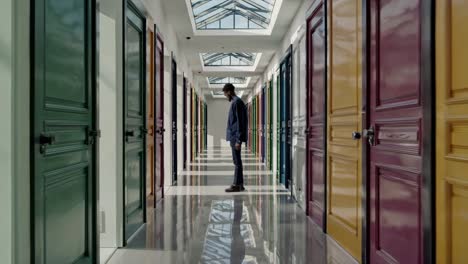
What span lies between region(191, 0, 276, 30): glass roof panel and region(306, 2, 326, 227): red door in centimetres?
293

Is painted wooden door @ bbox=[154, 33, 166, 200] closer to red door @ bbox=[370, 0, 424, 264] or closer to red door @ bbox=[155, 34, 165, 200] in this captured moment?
red door @ bbox=[155, 34, 165, 200]

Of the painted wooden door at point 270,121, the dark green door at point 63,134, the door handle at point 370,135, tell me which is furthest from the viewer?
the painted wooden door at point 270,121

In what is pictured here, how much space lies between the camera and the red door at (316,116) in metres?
4.77

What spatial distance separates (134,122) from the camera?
4473 millimetres

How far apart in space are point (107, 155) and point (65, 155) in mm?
1299

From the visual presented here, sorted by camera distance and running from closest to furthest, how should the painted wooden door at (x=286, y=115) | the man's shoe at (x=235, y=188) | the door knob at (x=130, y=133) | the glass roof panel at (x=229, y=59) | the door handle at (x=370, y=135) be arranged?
1. the door handle at (x=370, y=135)
2. the door knob at (x=130, y=133)
3. the man's shoe at (x=235, y=188)
4. the painted wooden door at (x=286, y=115)
5. the glass roof panel at (x=229, y=59)

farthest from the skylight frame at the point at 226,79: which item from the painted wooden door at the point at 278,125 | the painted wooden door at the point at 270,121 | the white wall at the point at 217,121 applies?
the painted wooden door at the point at 278,125

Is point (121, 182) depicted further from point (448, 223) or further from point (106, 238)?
point (448, 223)

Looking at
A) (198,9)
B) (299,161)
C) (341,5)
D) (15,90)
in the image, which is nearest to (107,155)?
(15,90)

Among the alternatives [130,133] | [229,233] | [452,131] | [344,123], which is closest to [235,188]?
[229,233]

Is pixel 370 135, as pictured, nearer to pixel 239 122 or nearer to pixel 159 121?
pixel 159 121

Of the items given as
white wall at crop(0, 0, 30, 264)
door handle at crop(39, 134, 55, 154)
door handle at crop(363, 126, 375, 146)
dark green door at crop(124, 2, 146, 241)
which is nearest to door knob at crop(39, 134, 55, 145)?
door handle at crop(39, 134, 55, 154)

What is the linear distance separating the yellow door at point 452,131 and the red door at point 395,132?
0.69 feet
